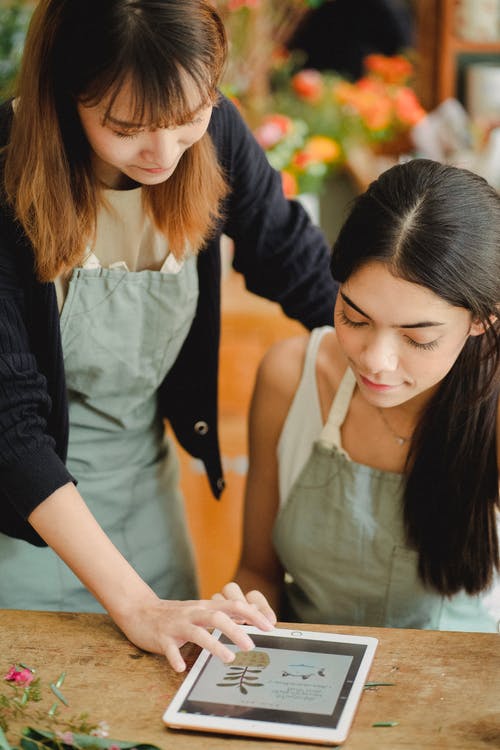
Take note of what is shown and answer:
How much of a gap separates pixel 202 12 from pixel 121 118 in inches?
6.4

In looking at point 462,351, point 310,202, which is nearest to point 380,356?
point 462,351

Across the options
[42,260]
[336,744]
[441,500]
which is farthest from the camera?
[441,500]

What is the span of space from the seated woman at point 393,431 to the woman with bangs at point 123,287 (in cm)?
12

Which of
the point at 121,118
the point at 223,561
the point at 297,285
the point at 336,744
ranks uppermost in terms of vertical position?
the point at 121,118

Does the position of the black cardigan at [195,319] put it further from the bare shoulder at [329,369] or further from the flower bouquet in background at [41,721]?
the flower bouquet in background at [41,721]

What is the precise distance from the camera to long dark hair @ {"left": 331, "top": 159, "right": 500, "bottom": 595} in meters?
1.36

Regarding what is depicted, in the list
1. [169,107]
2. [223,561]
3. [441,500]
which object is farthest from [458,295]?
[223,561]

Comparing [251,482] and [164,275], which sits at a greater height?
[164,275]

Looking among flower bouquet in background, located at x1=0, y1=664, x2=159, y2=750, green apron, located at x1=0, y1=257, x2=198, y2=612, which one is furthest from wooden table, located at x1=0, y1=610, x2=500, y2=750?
green apron, located at x1=0, y1=257, x2=198, y2=612

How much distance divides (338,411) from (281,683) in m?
0.60

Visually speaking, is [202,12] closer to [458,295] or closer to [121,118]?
[121,118]

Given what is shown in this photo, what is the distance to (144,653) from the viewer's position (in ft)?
4.02

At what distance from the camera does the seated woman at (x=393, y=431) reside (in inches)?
53.9

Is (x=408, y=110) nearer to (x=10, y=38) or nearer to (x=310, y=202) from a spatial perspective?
(x=310, y=202)
